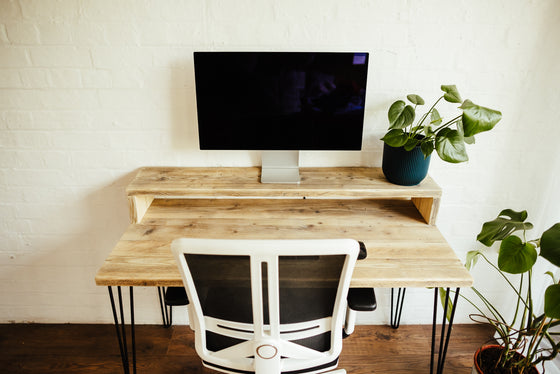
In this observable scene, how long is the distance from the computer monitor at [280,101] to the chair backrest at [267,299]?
2.15 feet

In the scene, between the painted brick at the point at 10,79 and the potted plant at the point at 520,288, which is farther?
the painted brick at the point at 10,79

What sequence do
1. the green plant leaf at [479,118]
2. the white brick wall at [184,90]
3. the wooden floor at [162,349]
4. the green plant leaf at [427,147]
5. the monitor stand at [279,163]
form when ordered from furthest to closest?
the wooden floor at [162,349] → the monitor stand at [279,163] → the white brick wall at [184,90] → the green plant leaf at [427,147] → the green plant leaf at [479,118]

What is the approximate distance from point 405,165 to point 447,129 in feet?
0.76

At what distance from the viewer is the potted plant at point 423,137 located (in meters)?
1.33

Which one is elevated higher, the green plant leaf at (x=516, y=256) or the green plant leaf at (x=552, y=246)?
the green plant leaf at (x=552, y=246)

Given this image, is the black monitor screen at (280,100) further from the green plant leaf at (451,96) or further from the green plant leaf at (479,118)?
the green plant leaf at (479,118)

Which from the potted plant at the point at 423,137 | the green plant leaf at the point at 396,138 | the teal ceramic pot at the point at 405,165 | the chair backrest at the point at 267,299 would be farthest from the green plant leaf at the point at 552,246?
the chair backrest at the point at 267,299

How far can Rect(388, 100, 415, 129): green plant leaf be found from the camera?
1.56m

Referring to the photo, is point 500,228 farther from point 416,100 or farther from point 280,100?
point 280,100

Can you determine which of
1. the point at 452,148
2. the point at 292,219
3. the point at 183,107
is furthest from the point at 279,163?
the point at 452,148

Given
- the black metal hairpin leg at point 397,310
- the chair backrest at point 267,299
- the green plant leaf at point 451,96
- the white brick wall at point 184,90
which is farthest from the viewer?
the black metal hairpin leg at point 397,310

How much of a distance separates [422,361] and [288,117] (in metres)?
1.47

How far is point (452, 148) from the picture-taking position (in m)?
1.46

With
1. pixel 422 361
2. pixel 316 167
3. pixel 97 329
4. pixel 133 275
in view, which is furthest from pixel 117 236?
pixel 422 361
